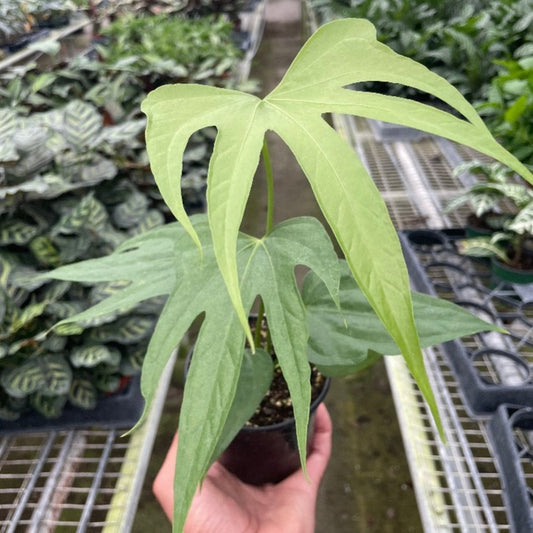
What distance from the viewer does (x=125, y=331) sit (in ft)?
2.81

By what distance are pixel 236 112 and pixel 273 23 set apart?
5300 millimetres

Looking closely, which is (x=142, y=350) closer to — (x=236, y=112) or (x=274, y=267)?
(x=274, y=267)

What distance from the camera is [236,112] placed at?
0.97ft

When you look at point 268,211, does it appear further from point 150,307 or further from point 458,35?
point 458,35

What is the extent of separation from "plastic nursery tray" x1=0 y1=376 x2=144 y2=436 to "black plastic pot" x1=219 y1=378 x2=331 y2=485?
254 mm

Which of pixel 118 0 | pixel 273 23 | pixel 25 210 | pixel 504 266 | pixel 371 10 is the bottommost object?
pixel 504 266

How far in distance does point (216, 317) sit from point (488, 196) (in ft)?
2.83

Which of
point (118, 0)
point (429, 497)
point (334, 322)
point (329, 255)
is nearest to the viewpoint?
point (329, 255)

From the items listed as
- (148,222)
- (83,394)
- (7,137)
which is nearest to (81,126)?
(7,137)

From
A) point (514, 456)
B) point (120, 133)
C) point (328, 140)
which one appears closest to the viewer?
point (328, 140)

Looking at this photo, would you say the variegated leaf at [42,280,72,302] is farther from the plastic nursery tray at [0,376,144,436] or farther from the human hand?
the human hand

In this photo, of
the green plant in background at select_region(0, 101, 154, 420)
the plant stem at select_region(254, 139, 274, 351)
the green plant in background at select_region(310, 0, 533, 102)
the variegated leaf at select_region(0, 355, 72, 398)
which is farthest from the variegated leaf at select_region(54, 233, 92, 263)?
the green plant in background at select_region(310, 0, 533, 102)

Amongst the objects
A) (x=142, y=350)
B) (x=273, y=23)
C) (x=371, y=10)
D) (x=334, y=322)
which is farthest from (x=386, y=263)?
(x=273, y=23)

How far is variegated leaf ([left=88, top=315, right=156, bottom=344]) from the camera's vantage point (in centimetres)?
84
